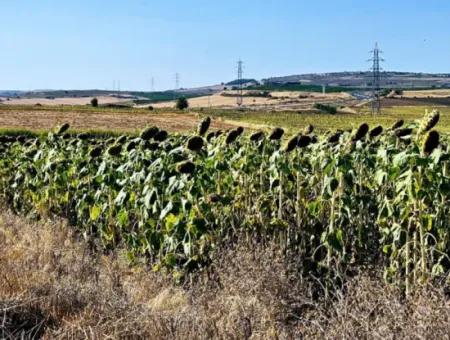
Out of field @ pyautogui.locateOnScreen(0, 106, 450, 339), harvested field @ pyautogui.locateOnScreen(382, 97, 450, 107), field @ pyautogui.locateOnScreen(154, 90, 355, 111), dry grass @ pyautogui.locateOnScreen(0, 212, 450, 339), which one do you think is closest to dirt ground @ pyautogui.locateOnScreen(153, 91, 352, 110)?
field @ pyautogui.locateOnScreen(154, 90, 355, 111)

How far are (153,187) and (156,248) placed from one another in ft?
1.66

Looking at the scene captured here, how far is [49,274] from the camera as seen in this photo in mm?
4871

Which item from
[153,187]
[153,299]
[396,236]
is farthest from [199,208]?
[396,236]

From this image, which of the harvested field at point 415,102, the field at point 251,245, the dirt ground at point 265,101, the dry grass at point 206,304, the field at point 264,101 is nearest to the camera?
the dry grass at point 206,304

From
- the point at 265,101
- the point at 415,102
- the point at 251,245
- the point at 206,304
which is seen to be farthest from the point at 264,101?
the point at 206,304

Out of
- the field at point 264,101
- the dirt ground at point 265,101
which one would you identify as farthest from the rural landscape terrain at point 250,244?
the field at point 264,101

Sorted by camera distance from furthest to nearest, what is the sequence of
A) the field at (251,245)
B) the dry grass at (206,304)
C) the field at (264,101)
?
1. the field at (264,101)
2. the field at (251,245)
3. the dry grass at (206,304)

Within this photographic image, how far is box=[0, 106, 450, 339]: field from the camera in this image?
372 centimetres

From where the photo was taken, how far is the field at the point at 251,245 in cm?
372

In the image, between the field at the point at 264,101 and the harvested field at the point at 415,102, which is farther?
→ the field at the point at 264,101

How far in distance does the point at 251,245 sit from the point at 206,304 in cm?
74

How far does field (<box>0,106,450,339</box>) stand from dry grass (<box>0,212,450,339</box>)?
0.01 meters

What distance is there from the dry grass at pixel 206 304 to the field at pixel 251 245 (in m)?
0.01

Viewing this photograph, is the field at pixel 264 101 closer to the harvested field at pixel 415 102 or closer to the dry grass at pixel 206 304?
the harvested field at pixel 415 102
